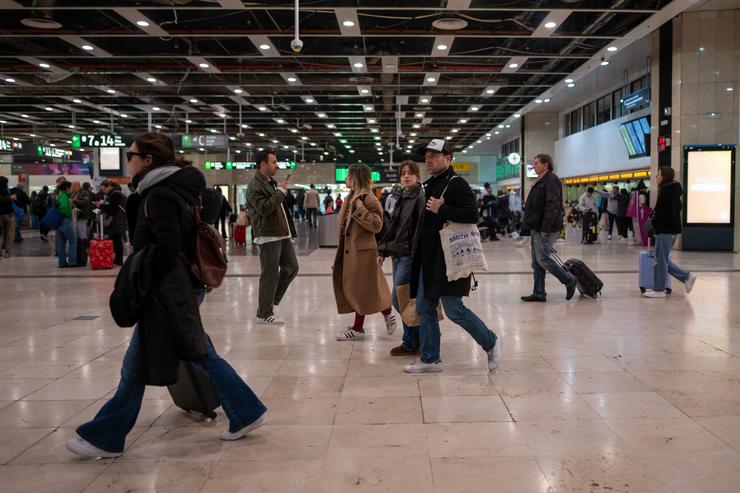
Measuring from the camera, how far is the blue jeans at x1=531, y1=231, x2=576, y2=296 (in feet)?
24.7

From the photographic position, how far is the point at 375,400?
392cm

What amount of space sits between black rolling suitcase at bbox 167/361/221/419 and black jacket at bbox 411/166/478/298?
1581mm

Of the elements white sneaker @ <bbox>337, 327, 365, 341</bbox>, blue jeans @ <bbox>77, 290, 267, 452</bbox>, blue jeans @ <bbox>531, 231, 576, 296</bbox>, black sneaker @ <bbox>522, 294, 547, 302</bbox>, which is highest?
blue jeans @ <bbox>531, 231, 576, 296</bbox>

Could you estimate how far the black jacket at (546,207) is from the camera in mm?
7367

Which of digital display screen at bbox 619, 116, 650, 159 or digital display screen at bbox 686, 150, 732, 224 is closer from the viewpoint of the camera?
digital display screen at bbox 686, 150, 732, 224

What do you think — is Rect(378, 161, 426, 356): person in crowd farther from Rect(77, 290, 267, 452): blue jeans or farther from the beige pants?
the beige pants

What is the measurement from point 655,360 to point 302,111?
21.3m

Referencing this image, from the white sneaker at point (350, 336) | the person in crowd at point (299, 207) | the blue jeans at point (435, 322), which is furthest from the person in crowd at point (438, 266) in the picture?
the person in crowd at point (299, 207)

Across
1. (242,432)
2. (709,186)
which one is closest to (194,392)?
(242,432)

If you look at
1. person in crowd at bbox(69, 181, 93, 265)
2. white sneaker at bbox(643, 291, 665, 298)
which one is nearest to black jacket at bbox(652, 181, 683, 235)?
white sneaker at bbox(643, 291, 665, 298)

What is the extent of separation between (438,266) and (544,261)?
3717mm

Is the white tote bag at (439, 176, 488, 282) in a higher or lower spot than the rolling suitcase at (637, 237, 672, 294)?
higher

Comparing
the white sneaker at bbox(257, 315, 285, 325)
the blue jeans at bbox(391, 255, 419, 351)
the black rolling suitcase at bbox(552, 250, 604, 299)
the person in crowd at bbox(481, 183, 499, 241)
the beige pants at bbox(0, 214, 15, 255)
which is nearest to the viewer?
the blue jeans at bbox(391, 255, 419, 351)

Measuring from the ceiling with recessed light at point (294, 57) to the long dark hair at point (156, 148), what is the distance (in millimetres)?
9341
